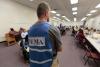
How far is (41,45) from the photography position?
1291 millimetres

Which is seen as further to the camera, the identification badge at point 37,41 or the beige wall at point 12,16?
the beige wall at point 12,16

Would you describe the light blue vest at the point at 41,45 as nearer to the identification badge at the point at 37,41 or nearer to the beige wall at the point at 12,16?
the identification badge at the point at 37,41

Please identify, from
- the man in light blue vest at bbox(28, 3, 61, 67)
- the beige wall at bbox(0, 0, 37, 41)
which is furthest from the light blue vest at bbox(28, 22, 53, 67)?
the beige wall at bbox(0, 0, 37, 41)

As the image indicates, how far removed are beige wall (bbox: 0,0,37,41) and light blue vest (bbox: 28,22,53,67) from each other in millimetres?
7220

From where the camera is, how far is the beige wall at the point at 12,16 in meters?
7.98

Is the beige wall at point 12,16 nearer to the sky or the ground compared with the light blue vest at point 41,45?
nearer to the sky

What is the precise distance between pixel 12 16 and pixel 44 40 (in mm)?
8204

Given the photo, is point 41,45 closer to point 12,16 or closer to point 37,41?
point 37,41

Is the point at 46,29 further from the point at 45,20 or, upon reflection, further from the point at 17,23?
the point at 17,23

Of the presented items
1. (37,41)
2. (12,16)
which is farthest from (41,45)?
Result: (12,16)

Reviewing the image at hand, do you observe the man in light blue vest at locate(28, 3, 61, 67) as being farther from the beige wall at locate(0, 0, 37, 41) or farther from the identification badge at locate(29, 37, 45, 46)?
the beige wall at locate(0, 0, 37, 41)

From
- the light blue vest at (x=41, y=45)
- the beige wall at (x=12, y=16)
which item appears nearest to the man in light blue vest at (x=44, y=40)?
the light blue vest at (x=41, y=45)

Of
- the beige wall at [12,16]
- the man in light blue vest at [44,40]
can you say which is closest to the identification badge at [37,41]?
the man in light blue vest at [44,40]

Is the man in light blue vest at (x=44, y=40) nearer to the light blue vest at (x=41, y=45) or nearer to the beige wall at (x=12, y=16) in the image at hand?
the light blue vest at (x=41, y=45)
